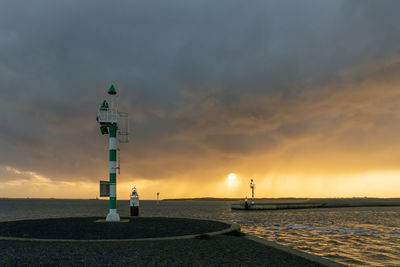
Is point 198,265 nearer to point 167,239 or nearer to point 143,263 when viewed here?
point 143,263

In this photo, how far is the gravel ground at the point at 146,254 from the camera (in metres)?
11.4

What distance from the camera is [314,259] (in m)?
12.6

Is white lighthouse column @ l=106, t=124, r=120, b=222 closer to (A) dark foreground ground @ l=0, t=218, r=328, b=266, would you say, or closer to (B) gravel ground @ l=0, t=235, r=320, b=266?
(A) dark foreground ground @ l=0, t=218, r=328, b=266

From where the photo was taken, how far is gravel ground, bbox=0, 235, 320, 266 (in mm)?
11438

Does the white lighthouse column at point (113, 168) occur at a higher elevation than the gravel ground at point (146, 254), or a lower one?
higher

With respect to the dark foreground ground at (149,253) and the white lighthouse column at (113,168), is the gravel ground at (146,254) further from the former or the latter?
the white lighthouse column at (113,168)

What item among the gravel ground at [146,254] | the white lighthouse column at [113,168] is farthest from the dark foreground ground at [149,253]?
the white lighthouse column at [113,168]

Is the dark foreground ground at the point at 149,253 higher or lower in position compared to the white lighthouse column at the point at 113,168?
lower

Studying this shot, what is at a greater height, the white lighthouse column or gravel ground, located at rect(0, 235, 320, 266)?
the white lighthouse column

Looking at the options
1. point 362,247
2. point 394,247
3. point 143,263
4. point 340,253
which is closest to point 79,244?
point 143,263

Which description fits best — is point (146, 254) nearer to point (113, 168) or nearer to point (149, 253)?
point (149, 253)

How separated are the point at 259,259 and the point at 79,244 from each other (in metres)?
8.67

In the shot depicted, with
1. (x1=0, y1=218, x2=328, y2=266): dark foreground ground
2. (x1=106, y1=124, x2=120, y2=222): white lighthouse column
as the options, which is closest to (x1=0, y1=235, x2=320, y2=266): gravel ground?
(x1=0, y1=218, x2=328, y2=266): dark foreground ground

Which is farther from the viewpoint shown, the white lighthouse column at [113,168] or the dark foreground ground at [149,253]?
the white lighthouse column at [113,168]
